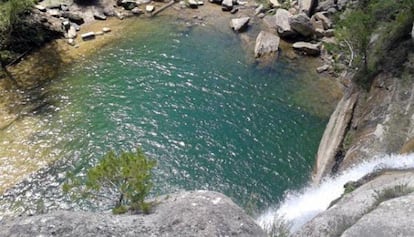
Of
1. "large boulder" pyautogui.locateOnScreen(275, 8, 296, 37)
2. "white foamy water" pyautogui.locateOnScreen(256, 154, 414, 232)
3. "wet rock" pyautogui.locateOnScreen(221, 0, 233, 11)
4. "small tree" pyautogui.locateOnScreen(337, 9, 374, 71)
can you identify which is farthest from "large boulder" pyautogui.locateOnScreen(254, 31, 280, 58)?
"white foamy water" pyautogui.locateOnScreen(256, 154, 414, 232)

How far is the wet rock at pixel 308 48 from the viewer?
4059 cm

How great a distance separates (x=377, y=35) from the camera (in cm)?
3275

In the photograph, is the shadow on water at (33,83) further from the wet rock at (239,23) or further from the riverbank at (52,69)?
the wet rock at (239,23)

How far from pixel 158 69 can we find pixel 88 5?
42.5ft

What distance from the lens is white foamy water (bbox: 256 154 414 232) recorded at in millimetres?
23438

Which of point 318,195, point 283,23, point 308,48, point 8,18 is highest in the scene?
point 8,18

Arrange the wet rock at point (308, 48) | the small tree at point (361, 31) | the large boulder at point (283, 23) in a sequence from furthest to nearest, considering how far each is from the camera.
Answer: the large boulder at point (283, 23)
the wet rock at point (308, 48)
the small tree at point (361, 31)

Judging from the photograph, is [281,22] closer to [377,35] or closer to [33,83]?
[377,35]

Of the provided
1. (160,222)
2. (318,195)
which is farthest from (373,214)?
(318,195)

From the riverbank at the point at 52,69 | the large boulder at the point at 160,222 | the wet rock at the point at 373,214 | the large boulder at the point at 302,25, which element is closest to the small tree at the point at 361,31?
the riverbank at the point at 52,69

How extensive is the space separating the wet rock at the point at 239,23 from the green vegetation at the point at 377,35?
1260 centimetres

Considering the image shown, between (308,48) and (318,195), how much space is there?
18085 millimetres

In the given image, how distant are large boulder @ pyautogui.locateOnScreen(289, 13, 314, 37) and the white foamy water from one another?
1916 cm

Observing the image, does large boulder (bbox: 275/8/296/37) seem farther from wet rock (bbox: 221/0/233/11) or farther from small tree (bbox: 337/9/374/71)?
small tree (bbox: 337/9/374/71)
